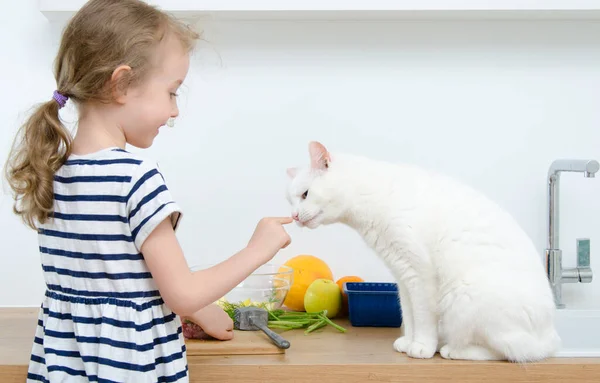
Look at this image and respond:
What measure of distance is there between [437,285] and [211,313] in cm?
44

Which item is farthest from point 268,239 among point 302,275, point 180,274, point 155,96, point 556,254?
point 556,254

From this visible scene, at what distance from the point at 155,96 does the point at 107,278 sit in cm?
28

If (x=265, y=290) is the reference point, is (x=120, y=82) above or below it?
above

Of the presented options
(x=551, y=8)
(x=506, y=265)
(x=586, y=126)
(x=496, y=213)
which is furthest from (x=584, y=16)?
(x=506, y=265)

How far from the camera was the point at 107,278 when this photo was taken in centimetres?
100

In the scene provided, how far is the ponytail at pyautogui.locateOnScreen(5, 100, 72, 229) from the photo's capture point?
3.28ft

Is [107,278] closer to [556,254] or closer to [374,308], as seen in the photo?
[374,308]

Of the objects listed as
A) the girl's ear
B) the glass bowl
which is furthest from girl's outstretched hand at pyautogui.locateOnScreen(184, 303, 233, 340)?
the girl's ear

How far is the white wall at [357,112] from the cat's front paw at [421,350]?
539 millimetres

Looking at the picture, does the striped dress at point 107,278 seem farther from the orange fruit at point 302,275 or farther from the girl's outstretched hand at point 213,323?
the orange fruit at point 302,275

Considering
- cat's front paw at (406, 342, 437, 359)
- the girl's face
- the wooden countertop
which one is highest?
the girl's face

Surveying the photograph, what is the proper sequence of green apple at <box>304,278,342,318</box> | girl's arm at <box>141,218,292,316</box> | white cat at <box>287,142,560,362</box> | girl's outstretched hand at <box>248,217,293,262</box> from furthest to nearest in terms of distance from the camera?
green apple at <box>304,278,342,318</box>, white cat at <box>287,142,560,362</box>, girl's outstretched hand at <box>248,217,293,262</box>, girl's arm at <box>141,218,292,316</box>

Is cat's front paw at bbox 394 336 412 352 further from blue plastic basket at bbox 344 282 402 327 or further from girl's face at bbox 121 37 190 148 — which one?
girl's face at bbox 121 37 190 148

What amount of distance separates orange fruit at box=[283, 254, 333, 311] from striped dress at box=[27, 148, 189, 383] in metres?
0.61
